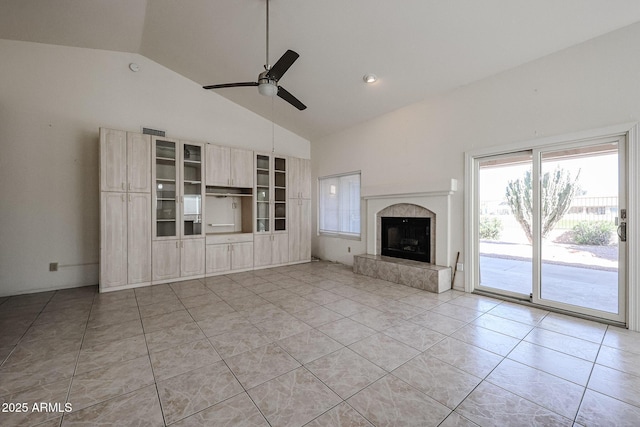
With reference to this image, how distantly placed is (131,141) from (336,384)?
4.36 metres

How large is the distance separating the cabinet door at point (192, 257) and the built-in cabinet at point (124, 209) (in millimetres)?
492

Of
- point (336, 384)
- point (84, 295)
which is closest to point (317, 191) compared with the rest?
point (84, 295)

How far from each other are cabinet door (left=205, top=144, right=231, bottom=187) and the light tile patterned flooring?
7.31ft

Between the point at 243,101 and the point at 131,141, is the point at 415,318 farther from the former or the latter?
the point at 243,101

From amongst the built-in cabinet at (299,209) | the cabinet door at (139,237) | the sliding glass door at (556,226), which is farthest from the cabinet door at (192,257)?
the sliding glass door at (556,226)

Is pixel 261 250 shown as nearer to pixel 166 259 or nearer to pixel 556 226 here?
pixel 166 259

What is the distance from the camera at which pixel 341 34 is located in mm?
3242

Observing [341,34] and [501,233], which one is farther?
[501,233]

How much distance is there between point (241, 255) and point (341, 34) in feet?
13.1

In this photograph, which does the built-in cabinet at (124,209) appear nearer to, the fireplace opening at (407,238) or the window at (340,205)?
the window at (340,205)

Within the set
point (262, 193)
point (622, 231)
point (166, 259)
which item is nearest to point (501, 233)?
point (622, 231)

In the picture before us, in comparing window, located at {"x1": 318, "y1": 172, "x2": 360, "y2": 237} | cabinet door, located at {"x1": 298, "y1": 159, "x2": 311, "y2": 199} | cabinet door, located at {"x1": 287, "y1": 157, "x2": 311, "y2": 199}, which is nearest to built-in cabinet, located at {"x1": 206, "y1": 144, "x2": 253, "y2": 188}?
cabinet door, located at {"x1": 287, "y1": 157, "x2": 311, "y2": 199}

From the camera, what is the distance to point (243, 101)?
214 inches

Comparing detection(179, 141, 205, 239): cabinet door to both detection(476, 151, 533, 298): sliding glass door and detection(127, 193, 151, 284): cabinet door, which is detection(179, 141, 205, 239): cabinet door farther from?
detection(476, 151, 533, 298): sliding glass door
